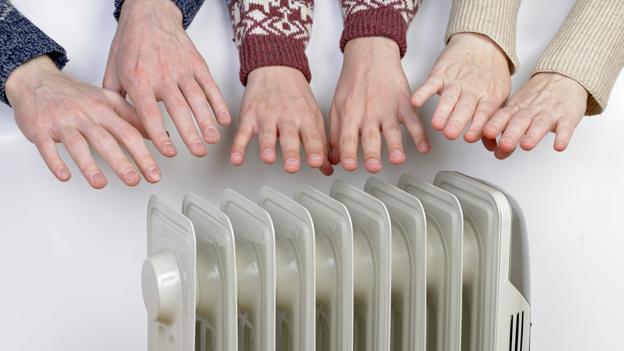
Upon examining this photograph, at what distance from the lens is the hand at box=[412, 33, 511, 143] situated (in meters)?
0.96

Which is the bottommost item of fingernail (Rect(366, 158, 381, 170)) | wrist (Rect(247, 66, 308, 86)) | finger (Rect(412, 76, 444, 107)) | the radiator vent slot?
the radiator vent slot

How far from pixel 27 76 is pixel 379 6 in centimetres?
39

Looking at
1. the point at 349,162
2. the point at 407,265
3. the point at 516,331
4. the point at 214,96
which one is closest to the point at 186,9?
the point at 214,96

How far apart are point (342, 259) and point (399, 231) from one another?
0.08 m

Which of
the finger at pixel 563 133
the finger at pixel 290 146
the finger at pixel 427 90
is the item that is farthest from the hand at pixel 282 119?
the finger at pixel 563 133

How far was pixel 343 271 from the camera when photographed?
0.91 m

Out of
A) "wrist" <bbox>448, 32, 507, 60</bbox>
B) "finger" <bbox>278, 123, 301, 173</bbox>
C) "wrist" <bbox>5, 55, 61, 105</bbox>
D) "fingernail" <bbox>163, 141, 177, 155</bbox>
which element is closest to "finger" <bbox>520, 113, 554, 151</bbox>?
"wrist" <bbox>448, 32, 507, 60</bbox>

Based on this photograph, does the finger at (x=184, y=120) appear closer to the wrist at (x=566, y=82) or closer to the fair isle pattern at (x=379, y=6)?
the fair isle pattern at (x=379, y=6)

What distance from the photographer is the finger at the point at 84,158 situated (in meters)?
0.89

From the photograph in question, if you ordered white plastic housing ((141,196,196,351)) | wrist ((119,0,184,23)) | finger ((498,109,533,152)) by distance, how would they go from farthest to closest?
1. wrist ((119,0,184,23))
2. finger ((498,109,533,152))
3. white plastic housing ((141,196,196,351))

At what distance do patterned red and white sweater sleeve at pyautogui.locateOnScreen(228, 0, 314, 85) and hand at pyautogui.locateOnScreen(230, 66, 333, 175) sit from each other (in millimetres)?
12

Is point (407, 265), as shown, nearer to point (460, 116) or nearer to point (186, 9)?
point (460, 116)

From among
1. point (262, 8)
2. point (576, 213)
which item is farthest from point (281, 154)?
point (576, 213)

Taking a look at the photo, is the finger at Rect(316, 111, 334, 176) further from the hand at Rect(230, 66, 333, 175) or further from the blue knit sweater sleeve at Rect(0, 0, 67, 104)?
the blue knit sweater sleeve at Rect(0, 0, 67, 104)
